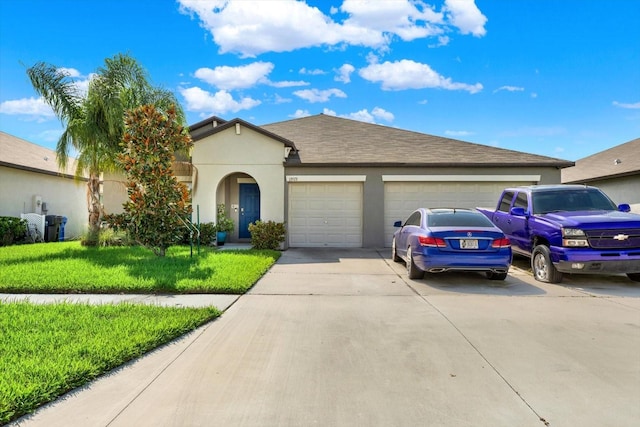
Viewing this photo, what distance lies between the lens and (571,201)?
28.3ft

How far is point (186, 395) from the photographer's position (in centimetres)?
313

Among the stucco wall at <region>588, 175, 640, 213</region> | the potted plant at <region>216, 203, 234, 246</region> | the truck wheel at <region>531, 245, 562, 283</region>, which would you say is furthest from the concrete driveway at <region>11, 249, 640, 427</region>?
the stucco wall at <region>588, 175, 640, 213</region>

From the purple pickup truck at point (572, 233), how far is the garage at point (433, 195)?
4.46 meters

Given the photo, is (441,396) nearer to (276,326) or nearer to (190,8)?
(276,326)

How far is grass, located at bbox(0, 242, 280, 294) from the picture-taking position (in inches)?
275

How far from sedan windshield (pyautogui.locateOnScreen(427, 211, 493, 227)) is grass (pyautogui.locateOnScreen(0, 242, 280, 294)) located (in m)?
4.06

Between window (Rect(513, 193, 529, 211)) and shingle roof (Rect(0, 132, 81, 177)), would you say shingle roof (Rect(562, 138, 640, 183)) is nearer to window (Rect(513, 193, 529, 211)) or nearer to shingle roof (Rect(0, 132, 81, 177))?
window (Rect(513, 193, 529, 211))

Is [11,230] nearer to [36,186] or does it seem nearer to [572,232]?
[36,186]

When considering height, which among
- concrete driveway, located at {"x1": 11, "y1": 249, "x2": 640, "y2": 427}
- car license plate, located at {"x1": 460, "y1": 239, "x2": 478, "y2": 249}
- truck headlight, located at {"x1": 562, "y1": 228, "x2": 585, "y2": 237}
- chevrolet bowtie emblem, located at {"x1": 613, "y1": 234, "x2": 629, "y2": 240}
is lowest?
concrete driveway, located at {"x1": 11, "y1": 249, "x2": 640, "y2": 427}

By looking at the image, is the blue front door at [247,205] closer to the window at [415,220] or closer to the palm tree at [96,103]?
the palm tree at [96,103]

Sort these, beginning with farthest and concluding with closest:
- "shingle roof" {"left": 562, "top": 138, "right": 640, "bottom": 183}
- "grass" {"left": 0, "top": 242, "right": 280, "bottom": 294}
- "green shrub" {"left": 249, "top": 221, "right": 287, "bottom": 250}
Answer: "shingle roof" {"left": 562, "top": 138, "right": 640, "bottom": 183} < "green shrub" {"left": 249, "top": 221, "right": 287, "bottom": 250} < "grass" {"left": 0, "top": 242, "right": 280, "bottom": 294}

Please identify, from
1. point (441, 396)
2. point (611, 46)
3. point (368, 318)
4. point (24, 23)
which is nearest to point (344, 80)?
point (611, 46)

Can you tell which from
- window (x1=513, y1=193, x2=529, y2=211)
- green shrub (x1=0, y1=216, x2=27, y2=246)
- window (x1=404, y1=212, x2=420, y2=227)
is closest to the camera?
window (x1=404, y1=212, x2=420, y2=227)

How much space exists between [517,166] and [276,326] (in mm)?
12095
